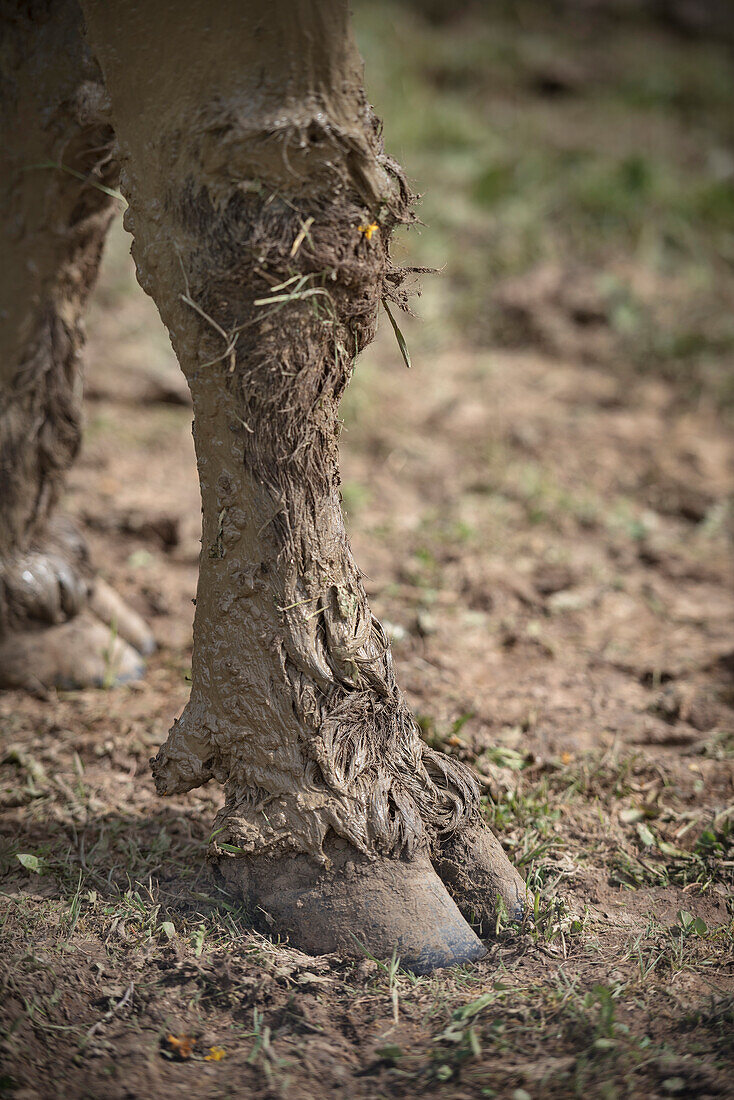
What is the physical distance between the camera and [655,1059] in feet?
4.61

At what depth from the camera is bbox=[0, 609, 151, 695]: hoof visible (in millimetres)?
2565

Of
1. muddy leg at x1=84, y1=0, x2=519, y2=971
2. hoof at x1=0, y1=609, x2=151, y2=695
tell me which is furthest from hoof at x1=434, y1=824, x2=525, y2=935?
hoof at x1=0, y1=609, x2=151, y2=695

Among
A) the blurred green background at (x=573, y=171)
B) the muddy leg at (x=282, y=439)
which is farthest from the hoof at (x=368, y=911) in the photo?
the blurred green background at (x=573, y=171)

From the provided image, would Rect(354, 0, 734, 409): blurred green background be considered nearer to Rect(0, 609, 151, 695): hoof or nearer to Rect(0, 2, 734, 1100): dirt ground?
Rect(0, 2, 734, 1100): dirt ground

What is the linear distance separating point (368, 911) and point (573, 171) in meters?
5.95

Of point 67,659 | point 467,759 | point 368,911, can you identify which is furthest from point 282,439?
point 67,659

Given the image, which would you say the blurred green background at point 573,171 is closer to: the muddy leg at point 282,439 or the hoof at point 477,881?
the muddy leg at point 282,439

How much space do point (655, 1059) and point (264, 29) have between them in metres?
1.81

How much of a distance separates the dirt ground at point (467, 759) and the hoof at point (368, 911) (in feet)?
0.13

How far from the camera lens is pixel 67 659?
8.54 feet

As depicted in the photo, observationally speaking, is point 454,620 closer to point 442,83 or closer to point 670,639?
point 670,639

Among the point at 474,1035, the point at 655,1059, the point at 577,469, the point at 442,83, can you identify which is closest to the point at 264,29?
the point at 474,1035

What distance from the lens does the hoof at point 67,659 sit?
8.41ft

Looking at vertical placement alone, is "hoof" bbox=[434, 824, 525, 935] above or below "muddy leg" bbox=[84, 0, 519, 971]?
below
